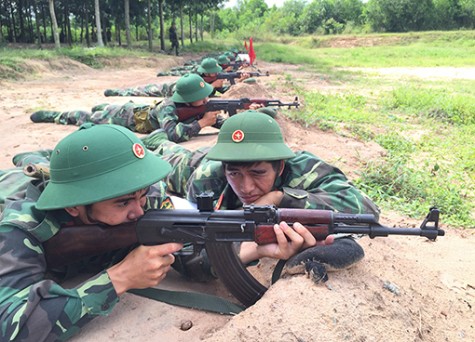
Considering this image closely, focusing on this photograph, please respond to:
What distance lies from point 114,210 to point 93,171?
236 mm

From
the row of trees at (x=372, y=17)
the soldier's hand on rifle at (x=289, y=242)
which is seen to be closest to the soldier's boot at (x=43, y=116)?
the soldier's hand on rifle at (x=289, y=242)

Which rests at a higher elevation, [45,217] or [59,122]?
[45,217]

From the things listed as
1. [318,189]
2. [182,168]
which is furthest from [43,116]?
[318,189]

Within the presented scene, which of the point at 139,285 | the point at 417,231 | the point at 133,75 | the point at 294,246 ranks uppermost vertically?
the point at 417,231

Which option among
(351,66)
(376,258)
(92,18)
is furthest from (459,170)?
(92,18)

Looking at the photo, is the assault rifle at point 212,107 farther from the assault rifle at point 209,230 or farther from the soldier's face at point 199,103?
the assault rifle at point 209,230

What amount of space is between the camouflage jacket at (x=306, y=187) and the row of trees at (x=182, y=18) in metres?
18.3

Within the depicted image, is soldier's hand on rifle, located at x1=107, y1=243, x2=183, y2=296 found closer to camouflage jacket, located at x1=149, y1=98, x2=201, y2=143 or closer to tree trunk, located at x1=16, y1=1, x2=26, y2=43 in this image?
camouflage jacket, located at x1=149, y1=98, x2=201, y2=143

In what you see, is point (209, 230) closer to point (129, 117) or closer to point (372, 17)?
point (129, 117)

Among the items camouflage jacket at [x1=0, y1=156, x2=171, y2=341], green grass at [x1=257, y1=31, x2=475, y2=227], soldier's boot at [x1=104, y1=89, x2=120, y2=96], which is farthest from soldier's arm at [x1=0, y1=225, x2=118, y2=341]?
soldier's boot at [x1=104, y1=89, x2=120, y2=96]

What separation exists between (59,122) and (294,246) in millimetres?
7366

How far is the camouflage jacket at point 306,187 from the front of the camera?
8.69 ft

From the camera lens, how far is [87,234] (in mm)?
2178

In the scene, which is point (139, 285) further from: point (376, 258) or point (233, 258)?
point (376, 258)
